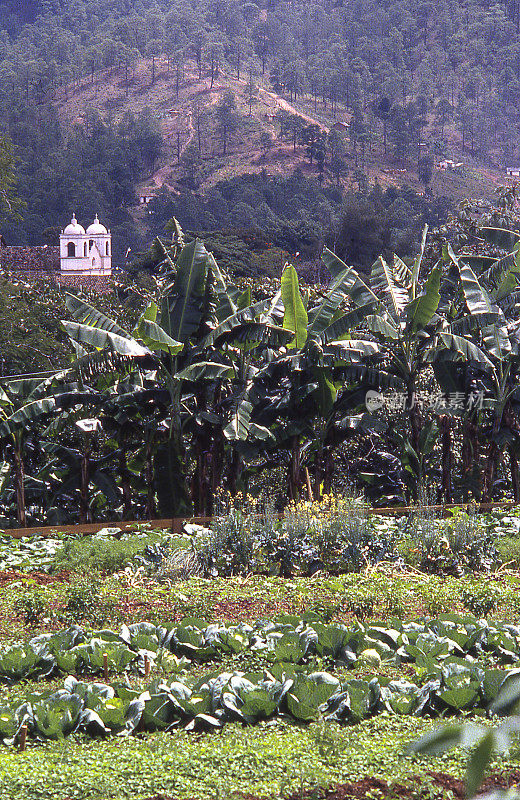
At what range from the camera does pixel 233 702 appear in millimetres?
4887

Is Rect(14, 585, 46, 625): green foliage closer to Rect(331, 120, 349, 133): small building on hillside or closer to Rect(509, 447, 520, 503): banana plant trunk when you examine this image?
Rect(509, 447, 520, 503): banana plant trunk

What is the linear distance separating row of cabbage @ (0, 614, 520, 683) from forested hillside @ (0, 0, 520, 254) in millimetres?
67581

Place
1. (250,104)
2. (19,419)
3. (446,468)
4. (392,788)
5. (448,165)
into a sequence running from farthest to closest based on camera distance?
(250,104)
(448,165)
(446,468)
(19,419)
(392,788)

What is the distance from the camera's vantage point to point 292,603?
7262 millimetres

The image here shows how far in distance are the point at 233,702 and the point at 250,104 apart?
399 ft

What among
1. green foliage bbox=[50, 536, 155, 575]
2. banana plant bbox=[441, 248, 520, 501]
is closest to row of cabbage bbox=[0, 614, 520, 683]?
green foliage bbox=[50, 536, 155, 575]

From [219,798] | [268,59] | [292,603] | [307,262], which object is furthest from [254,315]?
[268,59]

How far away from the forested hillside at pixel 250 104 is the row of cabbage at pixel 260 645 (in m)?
67.6

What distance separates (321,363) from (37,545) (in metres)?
4.20

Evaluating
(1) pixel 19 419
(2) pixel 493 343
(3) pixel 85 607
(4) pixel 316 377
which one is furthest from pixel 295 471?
(3) pixel 85 607

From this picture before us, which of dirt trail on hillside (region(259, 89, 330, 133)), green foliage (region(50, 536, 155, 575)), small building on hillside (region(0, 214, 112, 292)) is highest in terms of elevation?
dirt trail on hillside (region(259, 89, 330, 133))

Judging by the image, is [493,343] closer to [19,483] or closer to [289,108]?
[19,483]

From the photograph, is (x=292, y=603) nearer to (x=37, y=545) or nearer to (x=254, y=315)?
(x=37, y=545)

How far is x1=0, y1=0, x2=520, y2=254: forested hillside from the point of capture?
97938 mm
